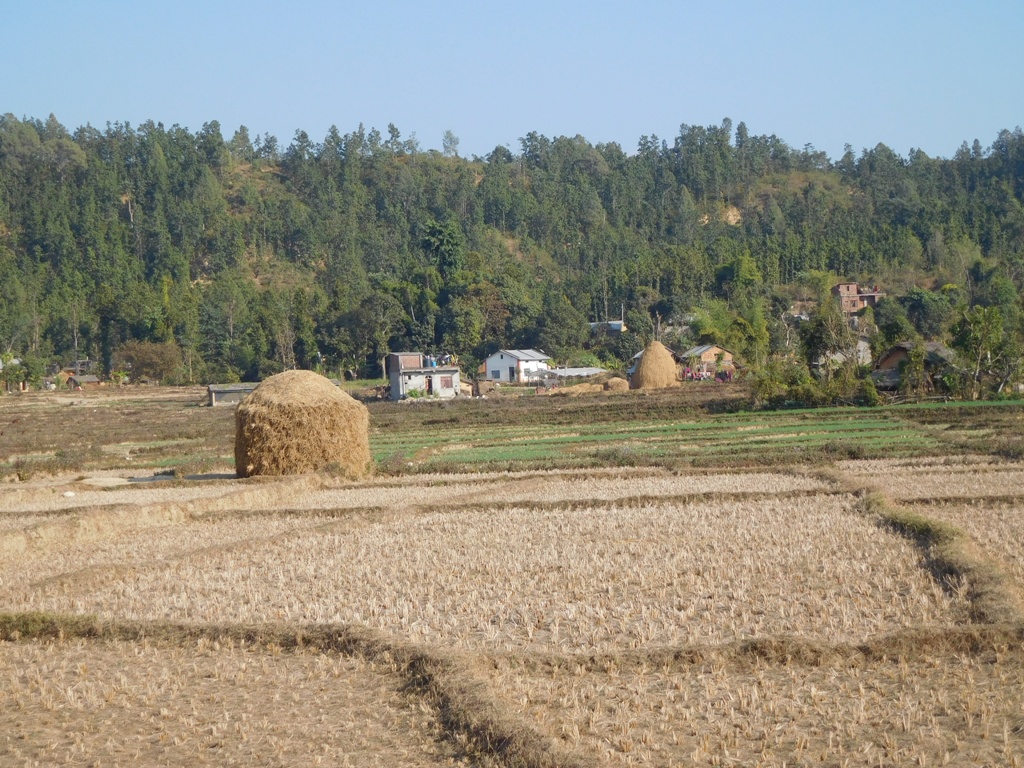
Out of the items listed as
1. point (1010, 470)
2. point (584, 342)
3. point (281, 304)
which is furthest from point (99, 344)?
point (1010, 470)

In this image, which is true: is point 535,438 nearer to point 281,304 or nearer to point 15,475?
point 15,475

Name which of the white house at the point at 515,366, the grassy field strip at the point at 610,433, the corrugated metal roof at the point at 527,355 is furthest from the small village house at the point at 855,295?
the grassy field strip at the point at 610,433

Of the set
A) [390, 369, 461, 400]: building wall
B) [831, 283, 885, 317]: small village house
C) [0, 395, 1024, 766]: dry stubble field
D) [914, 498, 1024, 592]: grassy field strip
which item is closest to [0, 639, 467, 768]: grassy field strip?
[0, 395, 1024, 766]: dry stubble field

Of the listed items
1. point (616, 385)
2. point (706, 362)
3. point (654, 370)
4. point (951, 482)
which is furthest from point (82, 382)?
point (951, 482)

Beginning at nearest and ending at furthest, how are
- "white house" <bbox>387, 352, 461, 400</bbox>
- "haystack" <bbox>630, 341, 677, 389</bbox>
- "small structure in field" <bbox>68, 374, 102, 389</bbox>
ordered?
"haystack" <bbox>630, 341, 677, 389</bbox> → "white house" <bbox>387, 352, 461, 400</bbox> → "small structure in field" <bbox>68, 374, 102, 389</bbox>

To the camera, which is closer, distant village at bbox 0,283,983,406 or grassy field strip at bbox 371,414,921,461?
grassy field strip at bbox 371,414,921,461

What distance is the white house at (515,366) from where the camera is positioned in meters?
72.7

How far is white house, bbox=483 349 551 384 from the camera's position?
7269cm

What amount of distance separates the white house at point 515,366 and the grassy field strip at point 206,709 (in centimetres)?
6293

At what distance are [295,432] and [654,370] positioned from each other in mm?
34649

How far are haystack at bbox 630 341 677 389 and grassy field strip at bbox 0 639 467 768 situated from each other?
154ft

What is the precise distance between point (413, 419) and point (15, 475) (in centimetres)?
1700

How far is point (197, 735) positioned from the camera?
6.60m

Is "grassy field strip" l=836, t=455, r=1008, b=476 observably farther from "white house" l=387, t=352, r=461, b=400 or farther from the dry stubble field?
"white house" l=387, t=352, r=461, b=400
